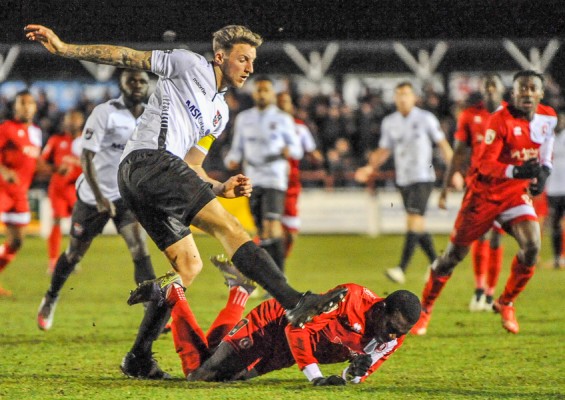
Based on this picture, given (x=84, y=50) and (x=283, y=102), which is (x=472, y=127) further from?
(x=84, y=50)

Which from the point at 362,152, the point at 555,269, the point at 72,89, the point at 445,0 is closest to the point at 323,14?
the point at 445,0

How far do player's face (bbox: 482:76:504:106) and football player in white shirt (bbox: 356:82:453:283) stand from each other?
2.51 metres

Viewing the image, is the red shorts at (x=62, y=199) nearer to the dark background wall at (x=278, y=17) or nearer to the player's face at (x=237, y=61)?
the dark background wall at (x=278, y=17)

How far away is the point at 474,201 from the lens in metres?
8.55

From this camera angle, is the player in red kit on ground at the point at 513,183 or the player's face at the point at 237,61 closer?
the player's face at the point at 237,61

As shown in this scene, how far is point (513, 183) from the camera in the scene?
848 cm

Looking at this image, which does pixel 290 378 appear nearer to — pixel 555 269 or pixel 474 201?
pixel 474 201

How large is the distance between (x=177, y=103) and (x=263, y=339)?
1588 millimetres

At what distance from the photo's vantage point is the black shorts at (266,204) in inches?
468

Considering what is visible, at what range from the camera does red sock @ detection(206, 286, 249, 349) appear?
655 centimetres

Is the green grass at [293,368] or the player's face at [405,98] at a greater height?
the player's face at [405,98]

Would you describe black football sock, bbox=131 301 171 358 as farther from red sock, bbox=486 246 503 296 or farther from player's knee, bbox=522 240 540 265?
red sock, bbox=486 246 503 296

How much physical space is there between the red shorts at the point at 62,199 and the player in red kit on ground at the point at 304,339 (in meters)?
9.25

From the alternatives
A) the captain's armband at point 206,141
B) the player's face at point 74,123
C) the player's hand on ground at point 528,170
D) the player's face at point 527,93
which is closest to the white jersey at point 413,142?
the player's face at point 527,93
